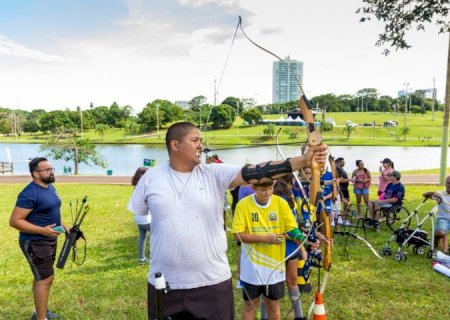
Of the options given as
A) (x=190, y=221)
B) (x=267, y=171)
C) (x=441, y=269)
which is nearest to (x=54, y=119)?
(x=441, y=269)

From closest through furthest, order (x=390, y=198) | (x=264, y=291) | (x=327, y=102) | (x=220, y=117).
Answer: (x=264, y=291)
(x=390, y=198)
(x=327, y=102)
(x=220, y=117)

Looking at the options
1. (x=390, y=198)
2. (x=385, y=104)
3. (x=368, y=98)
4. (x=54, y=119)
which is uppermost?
(x=368, y=98)

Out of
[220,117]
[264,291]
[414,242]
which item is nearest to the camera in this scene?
[264,291]

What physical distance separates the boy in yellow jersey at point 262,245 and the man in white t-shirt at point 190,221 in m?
0.97

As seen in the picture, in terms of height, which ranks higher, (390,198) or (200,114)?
(200,114)

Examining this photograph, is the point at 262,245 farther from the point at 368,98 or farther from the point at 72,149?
the point at 368,98

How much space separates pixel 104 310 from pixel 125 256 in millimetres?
2369

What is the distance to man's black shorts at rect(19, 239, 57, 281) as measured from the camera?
13.0 feet

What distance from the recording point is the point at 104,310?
4.65 meters

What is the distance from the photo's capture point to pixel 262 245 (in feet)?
11.6

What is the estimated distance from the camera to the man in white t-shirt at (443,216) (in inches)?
256

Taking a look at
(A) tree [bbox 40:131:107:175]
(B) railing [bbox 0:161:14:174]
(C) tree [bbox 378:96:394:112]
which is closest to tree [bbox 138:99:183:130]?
(A) tree [bbox 40:131:107:175]

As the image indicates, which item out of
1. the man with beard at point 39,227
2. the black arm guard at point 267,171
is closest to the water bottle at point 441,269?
the black arm guard at point 267,171

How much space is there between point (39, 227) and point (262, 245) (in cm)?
234
